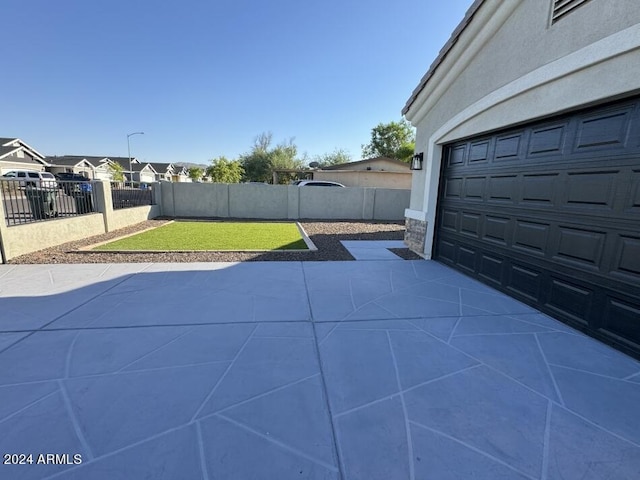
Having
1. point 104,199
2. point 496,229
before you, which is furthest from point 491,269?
point 104,199

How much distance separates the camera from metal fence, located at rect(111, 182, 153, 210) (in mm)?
11734

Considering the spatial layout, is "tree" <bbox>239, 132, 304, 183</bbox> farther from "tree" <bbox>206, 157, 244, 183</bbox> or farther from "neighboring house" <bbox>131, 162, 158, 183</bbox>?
"neighboring house" <bbox>131, 162, 158, 183</bbox>

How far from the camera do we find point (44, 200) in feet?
24.5

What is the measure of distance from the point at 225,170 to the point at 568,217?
35172 mm

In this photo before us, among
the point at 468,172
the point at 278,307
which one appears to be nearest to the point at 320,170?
the point at 468,172

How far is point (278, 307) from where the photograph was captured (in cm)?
421

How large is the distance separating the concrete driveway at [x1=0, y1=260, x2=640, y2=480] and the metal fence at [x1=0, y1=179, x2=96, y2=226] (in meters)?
3.52

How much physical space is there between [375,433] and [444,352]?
144 cm

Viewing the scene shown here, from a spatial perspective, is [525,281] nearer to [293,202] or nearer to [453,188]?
[453,188]

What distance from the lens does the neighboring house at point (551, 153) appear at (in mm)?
3223

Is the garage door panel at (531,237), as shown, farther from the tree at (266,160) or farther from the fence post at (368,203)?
the tree at (266,160)

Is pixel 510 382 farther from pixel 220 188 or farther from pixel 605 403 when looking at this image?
pixel 220 188

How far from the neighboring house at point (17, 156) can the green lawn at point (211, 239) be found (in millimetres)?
35209

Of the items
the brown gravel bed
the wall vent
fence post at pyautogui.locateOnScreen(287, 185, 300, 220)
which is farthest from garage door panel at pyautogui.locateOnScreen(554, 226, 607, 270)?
fence post at pyautogui.locateOnScreen(287, 185, 300, 220)
